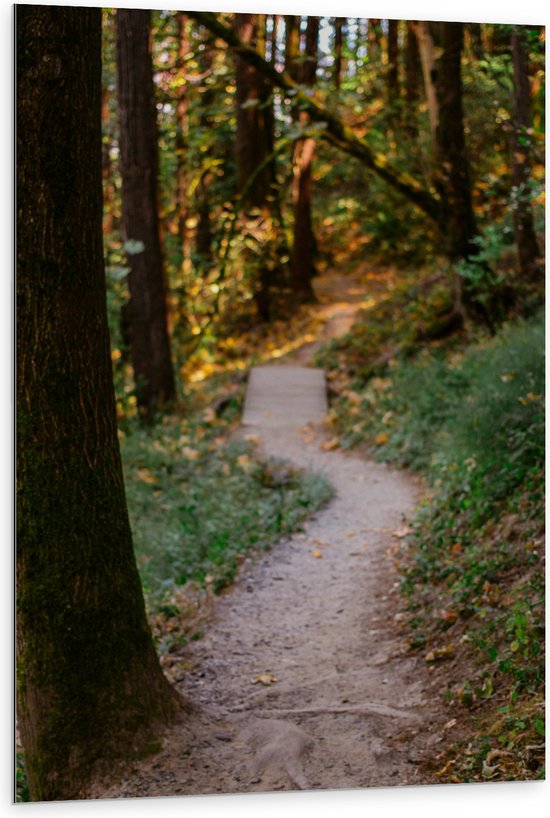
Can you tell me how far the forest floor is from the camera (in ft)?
12.3

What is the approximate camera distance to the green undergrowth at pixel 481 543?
3.84m

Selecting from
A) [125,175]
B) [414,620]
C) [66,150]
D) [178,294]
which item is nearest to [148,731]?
[414,620]

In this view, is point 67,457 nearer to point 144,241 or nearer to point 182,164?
point 144,241

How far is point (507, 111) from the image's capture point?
810 centimetres

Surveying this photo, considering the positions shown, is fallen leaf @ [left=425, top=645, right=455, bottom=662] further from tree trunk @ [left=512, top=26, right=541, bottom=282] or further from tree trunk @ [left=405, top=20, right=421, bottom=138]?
tree trunk @ [left=405, top=20, right=421, bottom=138]

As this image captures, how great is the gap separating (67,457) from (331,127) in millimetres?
5151

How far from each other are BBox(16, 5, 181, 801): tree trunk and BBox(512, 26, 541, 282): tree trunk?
3808 mm

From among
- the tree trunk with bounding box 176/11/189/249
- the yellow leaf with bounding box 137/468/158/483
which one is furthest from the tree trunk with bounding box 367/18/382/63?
the yellow leaf with bounding box 137/468/158/483

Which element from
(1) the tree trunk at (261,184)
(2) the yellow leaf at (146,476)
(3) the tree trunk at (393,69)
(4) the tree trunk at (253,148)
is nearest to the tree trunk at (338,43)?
(3) the tree trunk at (393,69)

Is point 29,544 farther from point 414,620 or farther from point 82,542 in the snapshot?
point 414,620

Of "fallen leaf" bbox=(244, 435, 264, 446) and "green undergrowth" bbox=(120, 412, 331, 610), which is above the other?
"fallen leaf" bbox=(244, 435, 264, 446)

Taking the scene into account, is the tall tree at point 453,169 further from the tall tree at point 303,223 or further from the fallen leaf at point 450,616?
the fallen leaf at point 450,616

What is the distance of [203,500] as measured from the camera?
7.19 m

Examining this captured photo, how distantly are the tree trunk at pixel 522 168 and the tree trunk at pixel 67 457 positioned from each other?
3.81 meters
